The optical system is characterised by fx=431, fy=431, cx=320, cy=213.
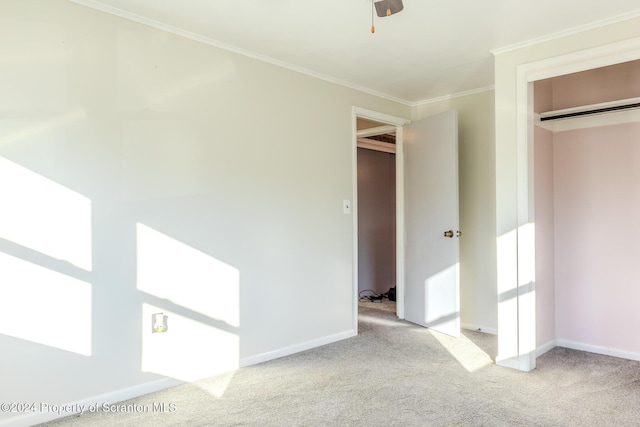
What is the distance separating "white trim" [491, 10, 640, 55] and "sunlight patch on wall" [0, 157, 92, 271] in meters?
2.91

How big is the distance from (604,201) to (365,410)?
2.48 metres

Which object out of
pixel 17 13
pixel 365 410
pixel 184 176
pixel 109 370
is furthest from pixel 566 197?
pixel 17 13

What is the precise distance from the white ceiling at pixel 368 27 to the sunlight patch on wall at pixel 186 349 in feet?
5.83

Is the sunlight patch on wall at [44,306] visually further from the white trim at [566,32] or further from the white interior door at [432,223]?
the white trim at [566,32]

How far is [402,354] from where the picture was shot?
3.35 meters

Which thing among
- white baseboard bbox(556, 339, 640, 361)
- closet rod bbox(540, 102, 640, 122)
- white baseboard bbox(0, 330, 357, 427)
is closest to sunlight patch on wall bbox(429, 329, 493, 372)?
white baseboard bbox(556, 339, 640, 361)

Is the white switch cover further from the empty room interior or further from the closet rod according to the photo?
the closet rod

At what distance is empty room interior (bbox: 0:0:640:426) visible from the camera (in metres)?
2.26

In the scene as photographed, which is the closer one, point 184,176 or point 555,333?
point 184,176

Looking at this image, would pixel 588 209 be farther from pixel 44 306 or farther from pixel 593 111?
pixel 44 306

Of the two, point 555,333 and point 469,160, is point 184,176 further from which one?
point 555,333

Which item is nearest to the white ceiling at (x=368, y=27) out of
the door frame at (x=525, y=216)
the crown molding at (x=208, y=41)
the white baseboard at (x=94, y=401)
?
the crown molding at (x=208, y=41)

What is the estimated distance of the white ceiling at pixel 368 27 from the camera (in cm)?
245

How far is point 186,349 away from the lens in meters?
2.78
